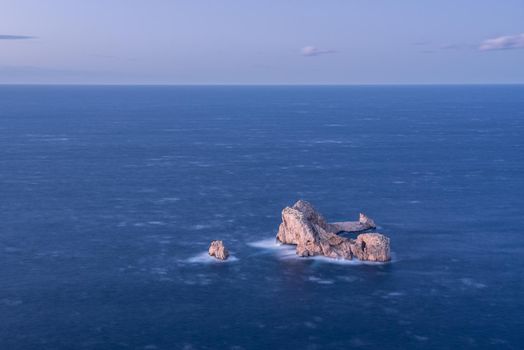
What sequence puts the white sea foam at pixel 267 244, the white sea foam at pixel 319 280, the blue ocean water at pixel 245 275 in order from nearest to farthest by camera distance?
the blue ocean water at pixel 245 275 < the white sea foam at pixel 319 280 < the white sea foam at pixel 267 244

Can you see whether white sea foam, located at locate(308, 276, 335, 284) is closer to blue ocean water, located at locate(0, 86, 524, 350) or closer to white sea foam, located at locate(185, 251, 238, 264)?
blue ocean water, located at locate(0, 86, 524, 350)

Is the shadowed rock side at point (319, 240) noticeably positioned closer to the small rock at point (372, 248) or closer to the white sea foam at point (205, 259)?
the small rock at point (372, 248)

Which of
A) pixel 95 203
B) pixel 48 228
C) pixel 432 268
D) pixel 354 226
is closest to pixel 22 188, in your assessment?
pixel 95 203

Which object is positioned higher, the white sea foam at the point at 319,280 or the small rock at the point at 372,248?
the small rock at the point at 372,248

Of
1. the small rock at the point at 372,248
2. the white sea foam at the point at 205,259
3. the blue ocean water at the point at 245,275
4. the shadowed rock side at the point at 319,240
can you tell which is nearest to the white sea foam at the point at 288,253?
the blue ocean water at the point at 245,275

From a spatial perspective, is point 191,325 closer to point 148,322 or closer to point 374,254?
point 148,322

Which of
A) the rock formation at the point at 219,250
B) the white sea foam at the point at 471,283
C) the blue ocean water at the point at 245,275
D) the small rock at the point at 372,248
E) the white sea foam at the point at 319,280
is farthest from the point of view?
the rock formation at the point at 219,250

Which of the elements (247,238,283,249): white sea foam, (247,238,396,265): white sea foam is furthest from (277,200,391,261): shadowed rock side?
(247,238,283,249): white sea foam
